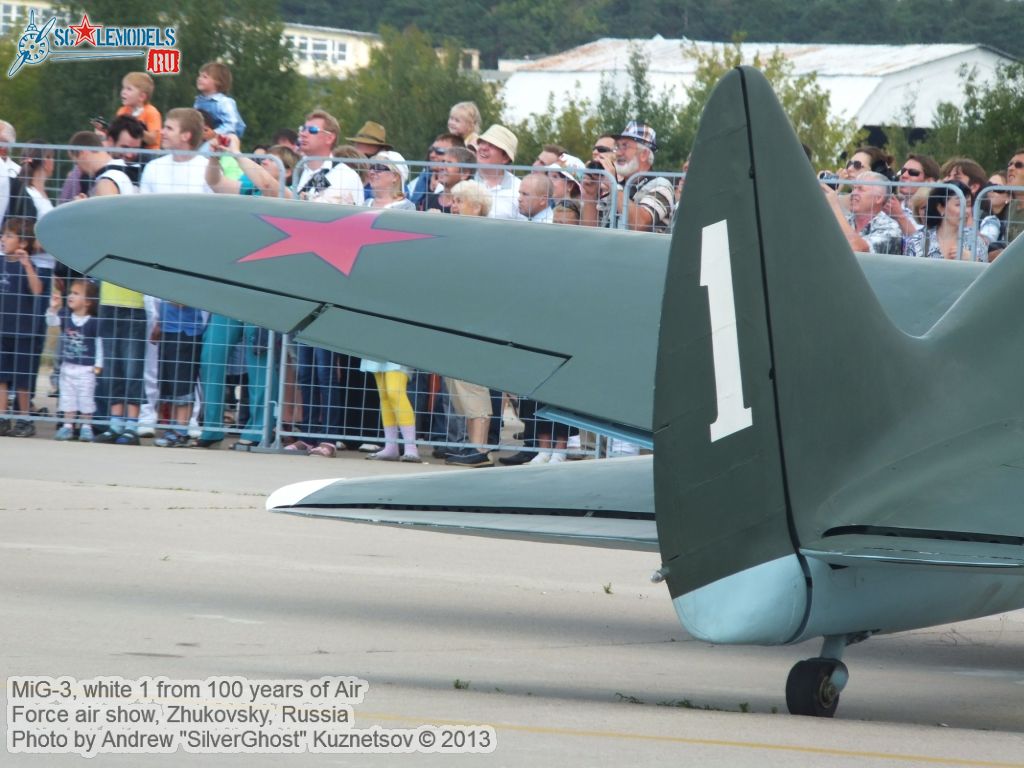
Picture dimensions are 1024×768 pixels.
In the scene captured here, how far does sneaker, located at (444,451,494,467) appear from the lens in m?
12.5

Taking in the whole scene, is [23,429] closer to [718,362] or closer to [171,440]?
[171,440]

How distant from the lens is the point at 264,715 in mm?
4816

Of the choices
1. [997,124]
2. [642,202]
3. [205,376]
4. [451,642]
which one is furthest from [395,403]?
[997,124]

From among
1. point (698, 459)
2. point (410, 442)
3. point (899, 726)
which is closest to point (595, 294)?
point (698, 459)

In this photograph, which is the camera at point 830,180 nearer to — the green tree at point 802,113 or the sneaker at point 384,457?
the sneaker at point 384,457

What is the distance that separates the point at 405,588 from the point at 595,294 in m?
2.42

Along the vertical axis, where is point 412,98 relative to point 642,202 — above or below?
above

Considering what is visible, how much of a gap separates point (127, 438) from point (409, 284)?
7489mm

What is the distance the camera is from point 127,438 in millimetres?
13055

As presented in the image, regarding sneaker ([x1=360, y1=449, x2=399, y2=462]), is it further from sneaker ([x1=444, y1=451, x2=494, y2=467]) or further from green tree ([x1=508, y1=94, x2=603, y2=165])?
green tree ([x1=508, y1=94, x2=603, y2=165])

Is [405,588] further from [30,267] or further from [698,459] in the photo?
[30,267]

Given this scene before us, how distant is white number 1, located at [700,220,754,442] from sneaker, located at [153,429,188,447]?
8929mm

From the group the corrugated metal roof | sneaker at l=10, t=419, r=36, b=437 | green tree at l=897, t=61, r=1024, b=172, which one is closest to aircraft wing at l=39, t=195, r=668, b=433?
sneaker at l=10, t=419, r=36, b=437

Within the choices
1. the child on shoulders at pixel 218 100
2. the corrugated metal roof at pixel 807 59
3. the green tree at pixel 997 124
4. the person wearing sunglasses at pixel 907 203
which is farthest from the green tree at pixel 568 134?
the person wearing sunglasses at pixel 907 203
